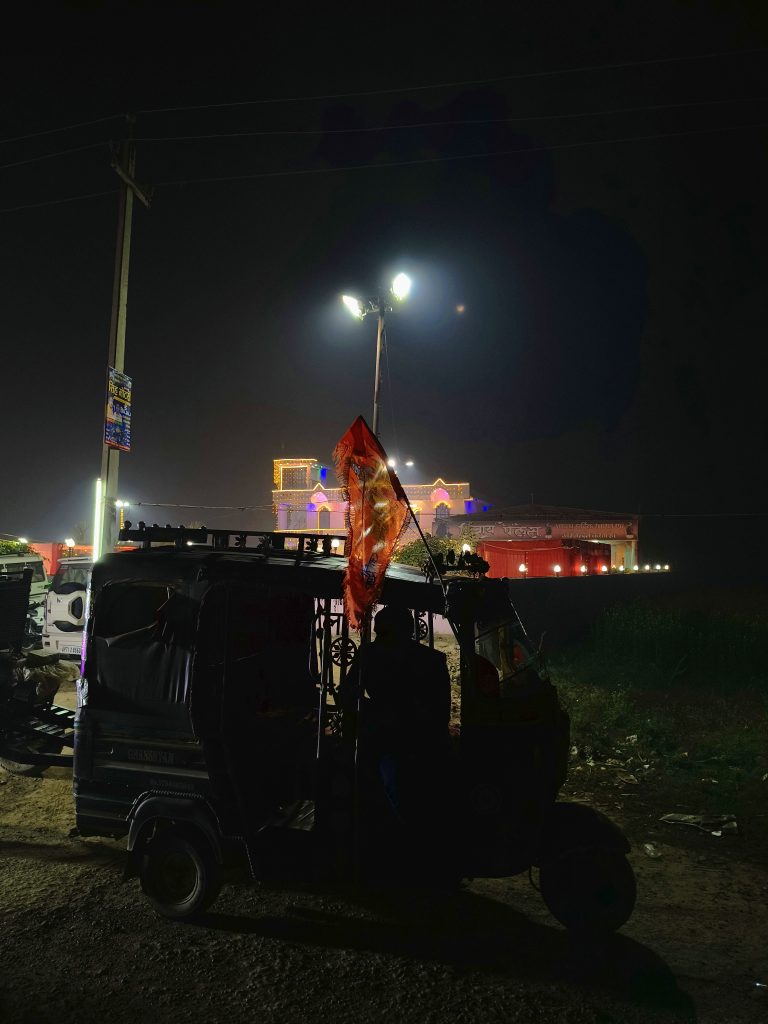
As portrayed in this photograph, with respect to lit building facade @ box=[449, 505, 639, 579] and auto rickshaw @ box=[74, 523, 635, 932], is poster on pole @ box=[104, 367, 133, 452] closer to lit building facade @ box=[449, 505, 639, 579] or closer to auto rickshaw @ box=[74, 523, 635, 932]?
auto rickshaw @ box=[74, 523, 635, 932]

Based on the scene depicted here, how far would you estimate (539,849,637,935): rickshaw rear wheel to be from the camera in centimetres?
396

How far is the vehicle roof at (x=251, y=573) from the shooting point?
421cm

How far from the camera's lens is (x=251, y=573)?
427 centimetres

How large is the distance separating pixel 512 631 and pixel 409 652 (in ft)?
2.74

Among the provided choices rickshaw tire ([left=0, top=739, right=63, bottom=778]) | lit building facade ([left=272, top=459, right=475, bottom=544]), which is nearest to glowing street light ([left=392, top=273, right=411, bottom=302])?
rickshaw tire ([left=0, top=739, right=63, bottom=778])

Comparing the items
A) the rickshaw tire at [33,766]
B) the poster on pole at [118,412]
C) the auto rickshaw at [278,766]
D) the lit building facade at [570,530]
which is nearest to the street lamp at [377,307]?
the poster on pole at [118,412]

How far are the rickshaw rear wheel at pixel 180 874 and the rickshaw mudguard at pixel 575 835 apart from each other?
2178mm

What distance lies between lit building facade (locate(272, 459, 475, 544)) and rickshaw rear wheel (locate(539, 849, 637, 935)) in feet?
148

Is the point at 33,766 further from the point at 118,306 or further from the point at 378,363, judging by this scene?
the point at 378,363

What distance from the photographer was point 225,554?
4.65 metres

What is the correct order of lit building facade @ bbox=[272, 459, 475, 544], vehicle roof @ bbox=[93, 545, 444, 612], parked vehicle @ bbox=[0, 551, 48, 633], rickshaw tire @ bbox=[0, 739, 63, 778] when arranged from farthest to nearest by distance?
lit building facade @ bbox=[272, 459, 475, 544]
parked vehicle @ bbox=[0, 551, 48, 633]
rickshaw tire @ bbox=[0, 739, 63, 778]
vehicle roof @ bbox=[93, 545, 444, 612]

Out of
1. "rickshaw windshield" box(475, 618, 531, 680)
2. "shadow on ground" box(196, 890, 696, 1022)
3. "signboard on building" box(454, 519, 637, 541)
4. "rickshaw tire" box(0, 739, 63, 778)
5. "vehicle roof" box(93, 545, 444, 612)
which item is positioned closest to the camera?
"shadow on ground" box(196, 890, 696, 1022)

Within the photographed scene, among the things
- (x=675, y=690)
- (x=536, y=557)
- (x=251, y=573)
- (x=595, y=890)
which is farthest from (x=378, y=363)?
(x=536, y=557)

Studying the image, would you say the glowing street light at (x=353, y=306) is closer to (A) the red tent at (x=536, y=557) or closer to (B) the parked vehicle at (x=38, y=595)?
(B) the parked vehicle at (x=38, y=595)
